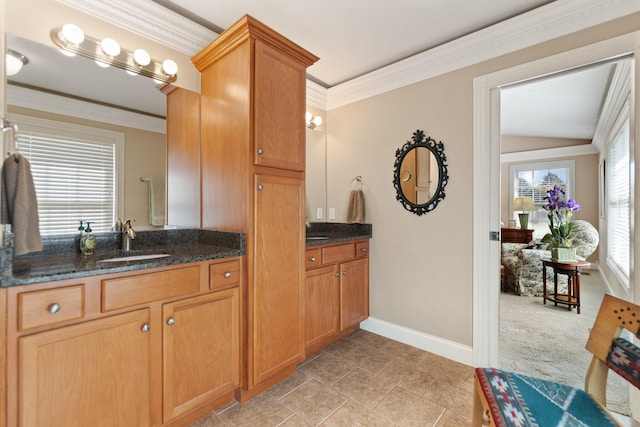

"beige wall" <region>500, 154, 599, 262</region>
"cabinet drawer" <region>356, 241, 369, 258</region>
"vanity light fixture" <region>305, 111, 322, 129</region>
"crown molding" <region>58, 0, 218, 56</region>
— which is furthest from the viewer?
"beige wall" <region>500, 154, 599, 262</region>

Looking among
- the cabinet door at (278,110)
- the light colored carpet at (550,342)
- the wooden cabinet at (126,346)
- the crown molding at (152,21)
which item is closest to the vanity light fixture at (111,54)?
the crown molding at (152,21)

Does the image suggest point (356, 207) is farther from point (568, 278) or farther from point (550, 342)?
point (568, 278)

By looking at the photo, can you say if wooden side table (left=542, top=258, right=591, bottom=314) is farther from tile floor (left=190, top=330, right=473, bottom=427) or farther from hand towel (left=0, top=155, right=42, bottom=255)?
hand towel (left=0, top=155, right=42, bottom=255)

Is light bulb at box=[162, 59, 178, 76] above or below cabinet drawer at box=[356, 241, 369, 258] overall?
above

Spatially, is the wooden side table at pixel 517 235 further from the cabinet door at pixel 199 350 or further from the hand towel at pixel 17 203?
the hand towel at pixel 17 203

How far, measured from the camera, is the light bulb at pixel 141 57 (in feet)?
6.01

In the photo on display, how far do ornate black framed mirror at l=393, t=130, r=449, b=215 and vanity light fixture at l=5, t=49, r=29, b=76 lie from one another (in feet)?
8.40

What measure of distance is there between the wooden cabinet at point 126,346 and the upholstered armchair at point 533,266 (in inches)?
155

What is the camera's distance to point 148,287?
1.40 meters

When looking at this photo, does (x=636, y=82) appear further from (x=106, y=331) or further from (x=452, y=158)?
(x=106, y=331)

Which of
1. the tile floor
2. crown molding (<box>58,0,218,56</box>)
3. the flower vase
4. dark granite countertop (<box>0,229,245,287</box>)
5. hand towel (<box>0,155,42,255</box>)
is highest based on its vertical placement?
crown molding (<box>58,0,218,56</box>)

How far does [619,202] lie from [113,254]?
5180mm

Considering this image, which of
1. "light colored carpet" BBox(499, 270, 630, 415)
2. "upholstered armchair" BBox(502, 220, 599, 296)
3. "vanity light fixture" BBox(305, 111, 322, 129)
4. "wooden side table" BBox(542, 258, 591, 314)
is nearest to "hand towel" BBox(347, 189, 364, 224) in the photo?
"vanity light fixture" BBox(305, 111, 322, 129)

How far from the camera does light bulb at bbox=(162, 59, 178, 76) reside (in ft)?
6.37
